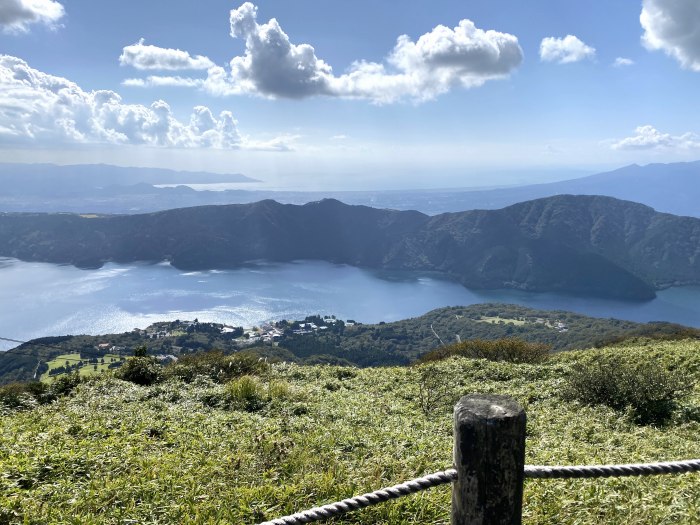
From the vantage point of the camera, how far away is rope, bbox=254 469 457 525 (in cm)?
185

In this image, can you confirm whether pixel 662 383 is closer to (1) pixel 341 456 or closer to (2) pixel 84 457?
(1) pixel 341 456

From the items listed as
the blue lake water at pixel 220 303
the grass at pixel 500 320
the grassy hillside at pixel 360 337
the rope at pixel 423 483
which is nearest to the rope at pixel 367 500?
the rope at pixel 423 483

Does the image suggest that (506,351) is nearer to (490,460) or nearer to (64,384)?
(64,384)

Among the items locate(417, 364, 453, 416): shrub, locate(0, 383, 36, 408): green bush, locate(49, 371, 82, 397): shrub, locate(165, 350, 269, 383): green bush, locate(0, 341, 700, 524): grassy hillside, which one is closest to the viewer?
locate(0, 341, 700, 524): grassy hillside

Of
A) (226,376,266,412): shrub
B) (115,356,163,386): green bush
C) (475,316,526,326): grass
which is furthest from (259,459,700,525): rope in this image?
(475,316,526,326): grass

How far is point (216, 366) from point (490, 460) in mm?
12806

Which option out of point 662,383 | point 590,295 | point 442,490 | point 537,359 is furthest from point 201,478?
point 590,295

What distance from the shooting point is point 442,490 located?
4262 mm

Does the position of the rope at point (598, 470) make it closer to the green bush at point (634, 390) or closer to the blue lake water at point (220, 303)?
the green bush at point (634, 390)

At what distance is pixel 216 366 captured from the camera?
43.7 ft

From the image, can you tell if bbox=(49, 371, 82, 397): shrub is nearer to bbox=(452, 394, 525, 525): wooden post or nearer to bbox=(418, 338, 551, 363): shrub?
bbox=(452, 394, 525, 525): wooden post

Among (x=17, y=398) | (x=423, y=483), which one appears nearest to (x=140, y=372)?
(x=17, y=398)

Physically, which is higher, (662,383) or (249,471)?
(249,471)

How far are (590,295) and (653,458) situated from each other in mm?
218011
